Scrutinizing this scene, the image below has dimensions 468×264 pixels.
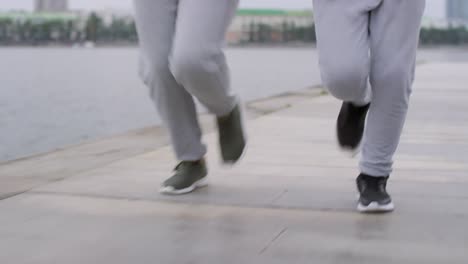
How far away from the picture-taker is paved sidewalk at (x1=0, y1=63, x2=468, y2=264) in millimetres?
2604

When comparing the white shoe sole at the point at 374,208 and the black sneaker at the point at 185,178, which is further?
the black sneaker at the point at 185,178

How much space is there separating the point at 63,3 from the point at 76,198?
85449mm

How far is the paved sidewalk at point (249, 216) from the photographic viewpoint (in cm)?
260

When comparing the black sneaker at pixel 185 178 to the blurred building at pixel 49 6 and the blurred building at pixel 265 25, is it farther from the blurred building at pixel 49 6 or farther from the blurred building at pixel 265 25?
the blurred building at pixel 49 6

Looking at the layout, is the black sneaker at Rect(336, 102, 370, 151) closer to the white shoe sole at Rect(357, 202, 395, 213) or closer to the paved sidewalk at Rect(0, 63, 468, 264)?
the paved sidewalk at Rect(0, 63, 468, 264)

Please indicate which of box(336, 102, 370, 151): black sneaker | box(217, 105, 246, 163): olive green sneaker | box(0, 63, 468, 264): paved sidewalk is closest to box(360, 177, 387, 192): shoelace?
box(0, 63, 468, 264): paved sidewalk

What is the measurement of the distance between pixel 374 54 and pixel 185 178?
95 centimetres

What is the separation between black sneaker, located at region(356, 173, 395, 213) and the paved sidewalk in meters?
0.04

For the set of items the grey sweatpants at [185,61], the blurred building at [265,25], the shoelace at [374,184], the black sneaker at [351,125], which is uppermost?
the grey sweatpants at [185,61]

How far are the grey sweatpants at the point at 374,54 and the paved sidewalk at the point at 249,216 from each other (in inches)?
14.4

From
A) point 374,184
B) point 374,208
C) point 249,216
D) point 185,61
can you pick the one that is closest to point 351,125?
point 374,184

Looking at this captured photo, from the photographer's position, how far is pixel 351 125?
3.55m

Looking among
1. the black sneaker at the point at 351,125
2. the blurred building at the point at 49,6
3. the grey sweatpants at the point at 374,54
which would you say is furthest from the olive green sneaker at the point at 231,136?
the blurred building at the point at 49,6

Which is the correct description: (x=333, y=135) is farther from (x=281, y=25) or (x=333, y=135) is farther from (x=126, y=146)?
(x=281, y=25)
